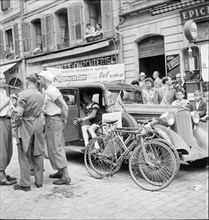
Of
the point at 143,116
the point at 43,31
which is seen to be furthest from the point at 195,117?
the point at 43,31

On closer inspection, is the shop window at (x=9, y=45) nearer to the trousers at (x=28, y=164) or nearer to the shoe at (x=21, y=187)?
the trousers at (x=28, y=164)

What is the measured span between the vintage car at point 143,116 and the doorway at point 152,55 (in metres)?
6.73

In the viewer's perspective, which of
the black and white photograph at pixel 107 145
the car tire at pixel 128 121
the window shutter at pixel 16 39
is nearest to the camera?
the black and white photograph at pixel 107 145

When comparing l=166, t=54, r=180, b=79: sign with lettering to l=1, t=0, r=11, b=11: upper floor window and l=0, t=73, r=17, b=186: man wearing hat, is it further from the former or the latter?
l=1, t=0, r=11, b=11: upper floor window

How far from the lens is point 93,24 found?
17.4 metres

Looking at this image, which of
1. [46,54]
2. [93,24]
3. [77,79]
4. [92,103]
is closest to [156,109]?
[92,103]

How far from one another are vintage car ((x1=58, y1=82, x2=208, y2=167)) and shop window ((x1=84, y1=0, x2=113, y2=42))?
28.3ft

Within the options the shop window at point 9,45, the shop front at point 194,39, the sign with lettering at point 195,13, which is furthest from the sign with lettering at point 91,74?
the shop window at point 9,45

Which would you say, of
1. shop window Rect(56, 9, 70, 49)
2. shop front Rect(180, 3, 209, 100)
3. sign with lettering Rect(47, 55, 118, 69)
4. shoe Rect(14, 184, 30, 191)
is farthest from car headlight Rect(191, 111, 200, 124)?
shop window Rect(56, 9, 70, 49)

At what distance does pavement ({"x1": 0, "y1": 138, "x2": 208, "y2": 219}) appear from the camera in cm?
389

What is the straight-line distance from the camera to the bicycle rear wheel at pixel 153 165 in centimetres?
493

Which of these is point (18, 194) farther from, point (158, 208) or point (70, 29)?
point (70, 29)

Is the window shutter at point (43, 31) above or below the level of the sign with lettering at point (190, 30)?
above

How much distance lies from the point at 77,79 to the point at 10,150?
192 inches
